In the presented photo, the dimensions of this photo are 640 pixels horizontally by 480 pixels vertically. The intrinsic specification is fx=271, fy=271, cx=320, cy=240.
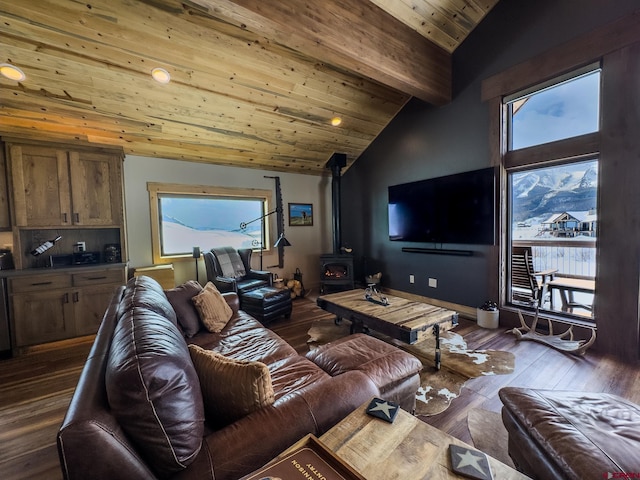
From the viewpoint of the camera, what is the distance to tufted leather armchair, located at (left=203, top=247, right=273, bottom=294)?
3742 mm

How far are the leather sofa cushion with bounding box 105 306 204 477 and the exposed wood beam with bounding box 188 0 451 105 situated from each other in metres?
2.51

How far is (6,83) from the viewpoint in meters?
2.74

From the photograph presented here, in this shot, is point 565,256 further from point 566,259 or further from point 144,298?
point 144,298

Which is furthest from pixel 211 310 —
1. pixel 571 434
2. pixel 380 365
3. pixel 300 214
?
pixel 300 214

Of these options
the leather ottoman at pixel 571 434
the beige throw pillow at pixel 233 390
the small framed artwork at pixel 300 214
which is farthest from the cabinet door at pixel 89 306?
the leather ottoman at pixel 571 434

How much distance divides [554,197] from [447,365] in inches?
91.9

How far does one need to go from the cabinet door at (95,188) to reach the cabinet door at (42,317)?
2.97 ft

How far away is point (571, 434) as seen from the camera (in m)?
1.11

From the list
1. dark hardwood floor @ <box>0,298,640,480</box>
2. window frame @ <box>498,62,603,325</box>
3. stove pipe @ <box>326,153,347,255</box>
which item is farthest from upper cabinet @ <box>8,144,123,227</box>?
window frame @ <box>498,62,603,325</box>

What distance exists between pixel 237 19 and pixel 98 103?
6.93ft

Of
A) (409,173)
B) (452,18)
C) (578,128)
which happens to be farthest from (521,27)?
(409,173)

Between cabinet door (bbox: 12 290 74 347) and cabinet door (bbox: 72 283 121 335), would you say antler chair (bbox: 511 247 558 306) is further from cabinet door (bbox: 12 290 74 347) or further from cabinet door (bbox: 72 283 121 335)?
cabinet door (bbox: 12 290 74 347)

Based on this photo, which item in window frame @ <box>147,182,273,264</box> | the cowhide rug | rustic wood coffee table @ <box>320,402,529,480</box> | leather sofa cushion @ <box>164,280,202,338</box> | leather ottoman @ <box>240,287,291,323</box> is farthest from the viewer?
window frame @ <box>147,182,273,264</box>

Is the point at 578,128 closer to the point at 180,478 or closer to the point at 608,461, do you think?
the point at 608,461
